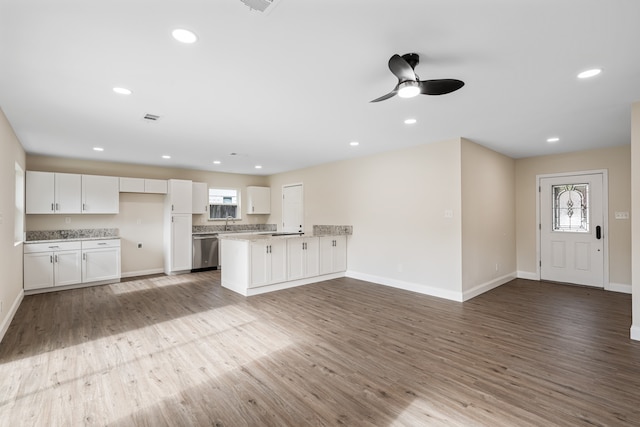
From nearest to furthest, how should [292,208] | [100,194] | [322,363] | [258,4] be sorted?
[258,4] < [322,363] < [100,194] < [292,208]

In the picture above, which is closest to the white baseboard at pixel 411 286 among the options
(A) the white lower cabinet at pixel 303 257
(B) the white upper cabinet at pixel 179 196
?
(A) the white lower cabinet at pixel 303 257

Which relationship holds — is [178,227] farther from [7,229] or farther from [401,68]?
[401,68]

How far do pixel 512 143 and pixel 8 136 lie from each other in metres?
7.00

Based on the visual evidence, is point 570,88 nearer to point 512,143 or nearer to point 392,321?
point 512,143

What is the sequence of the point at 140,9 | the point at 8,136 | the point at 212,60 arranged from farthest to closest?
the point at 8,136
the point at 212,60
the point at 140,9

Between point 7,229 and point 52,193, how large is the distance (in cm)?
221

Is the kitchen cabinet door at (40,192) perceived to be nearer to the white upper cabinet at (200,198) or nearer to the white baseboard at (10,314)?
the white baseboard at (10,314)

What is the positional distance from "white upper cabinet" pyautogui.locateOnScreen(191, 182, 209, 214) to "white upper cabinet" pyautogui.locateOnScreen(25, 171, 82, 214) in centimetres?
218

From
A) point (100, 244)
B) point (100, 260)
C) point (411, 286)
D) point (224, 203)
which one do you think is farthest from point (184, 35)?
point (224, 203)

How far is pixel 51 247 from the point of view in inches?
207

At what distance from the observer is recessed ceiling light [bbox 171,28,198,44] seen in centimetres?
192

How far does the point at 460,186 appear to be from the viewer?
4598mm

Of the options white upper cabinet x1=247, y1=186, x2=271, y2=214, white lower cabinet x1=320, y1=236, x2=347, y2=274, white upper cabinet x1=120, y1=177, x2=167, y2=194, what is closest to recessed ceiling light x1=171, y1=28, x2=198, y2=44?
white lower cabinet x1=320, y1=236, x2=347, y2=274

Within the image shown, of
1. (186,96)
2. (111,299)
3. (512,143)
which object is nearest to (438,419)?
(186,96)
